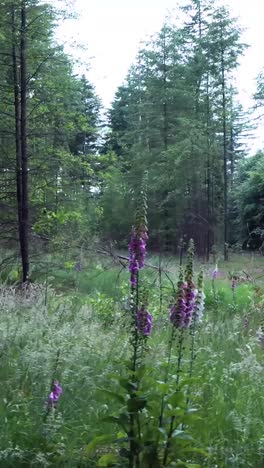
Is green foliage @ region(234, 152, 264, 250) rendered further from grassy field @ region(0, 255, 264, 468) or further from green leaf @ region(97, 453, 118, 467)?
green leaf @ region(97, 453, 118, 467)

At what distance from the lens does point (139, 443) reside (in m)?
2.69

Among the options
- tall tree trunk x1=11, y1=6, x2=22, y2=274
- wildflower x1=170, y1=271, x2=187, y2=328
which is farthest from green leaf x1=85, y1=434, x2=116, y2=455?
tall tree trunk x1=11, y1=6, x2=22, y2=274

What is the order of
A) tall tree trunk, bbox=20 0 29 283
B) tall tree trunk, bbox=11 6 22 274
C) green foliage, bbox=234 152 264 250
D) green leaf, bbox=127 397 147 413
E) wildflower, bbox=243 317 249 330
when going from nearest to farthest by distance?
green leaf, bbox=127 397 147 413
wildflower, bbox=243 317 249 330
tall tree trunk, bbox=20 0 29 283
tall tree trunk, bbox=11 6 22 274
green foliage, bbox=234 152 264 250

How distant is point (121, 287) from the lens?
9.68m

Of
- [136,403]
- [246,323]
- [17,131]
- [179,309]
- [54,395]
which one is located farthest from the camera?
[17,131]

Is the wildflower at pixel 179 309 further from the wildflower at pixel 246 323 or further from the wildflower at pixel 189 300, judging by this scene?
the wildflower at pixel 246 323

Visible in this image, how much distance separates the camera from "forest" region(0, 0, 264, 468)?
2855 mm

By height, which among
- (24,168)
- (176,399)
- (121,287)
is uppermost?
(24,168)

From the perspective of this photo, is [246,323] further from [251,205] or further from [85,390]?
[251,205]

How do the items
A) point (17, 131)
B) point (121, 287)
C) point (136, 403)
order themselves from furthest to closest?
1. point (17, 131)
2. point (121, 287)
3. point (136, 403)

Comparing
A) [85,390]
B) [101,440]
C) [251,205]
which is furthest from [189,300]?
[251,205]

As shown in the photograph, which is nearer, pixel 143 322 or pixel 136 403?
pixel 136 403

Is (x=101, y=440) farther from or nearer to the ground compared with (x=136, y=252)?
nearer to the ground

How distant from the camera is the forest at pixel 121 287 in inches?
112
